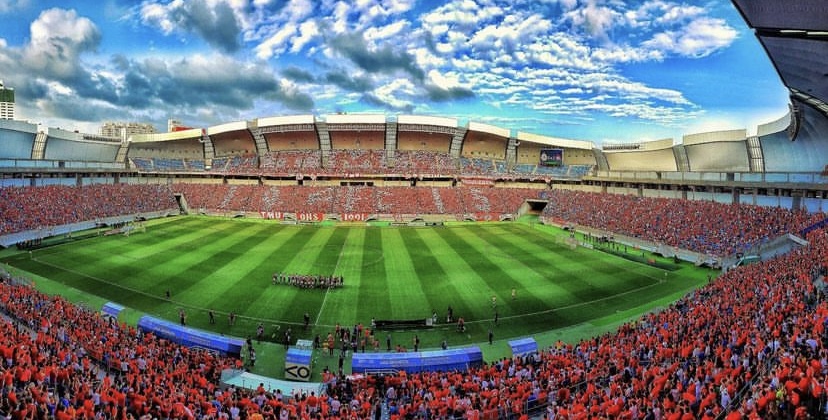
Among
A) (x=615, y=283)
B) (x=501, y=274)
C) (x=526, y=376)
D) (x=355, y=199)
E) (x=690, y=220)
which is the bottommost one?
(x=526, y=376)

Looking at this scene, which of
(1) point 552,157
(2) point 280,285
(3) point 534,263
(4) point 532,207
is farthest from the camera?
(1) point 552,157

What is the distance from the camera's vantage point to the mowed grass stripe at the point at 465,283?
23.4 m

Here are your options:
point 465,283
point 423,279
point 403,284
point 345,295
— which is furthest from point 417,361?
point 423,279

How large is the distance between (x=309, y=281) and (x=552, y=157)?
56.2 metres

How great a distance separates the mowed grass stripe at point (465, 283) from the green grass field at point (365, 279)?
8 centimetres

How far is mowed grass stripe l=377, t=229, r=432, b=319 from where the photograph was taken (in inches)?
923

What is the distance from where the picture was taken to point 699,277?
29578mm

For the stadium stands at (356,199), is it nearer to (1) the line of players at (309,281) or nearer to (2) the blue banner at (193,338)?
(1) the line of players at (309,281)

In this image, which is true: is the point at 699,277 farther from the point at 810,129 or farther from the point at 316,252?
the point at 316,252

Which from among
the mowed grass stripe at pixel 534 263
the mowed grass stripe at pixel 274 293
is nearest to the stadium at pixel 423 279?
the mowed grass stripe at pixel 274 293

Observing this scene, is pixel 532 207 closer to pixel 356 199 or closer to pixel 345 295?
pixel 356 199

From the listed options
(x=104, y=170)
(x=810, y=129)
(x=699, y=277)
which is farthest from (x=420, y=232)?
(x=104, y=170)

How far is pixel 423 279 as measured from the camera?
29188 millimetres

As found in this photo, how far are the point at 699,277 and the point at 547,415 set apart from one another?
76.4 feet
